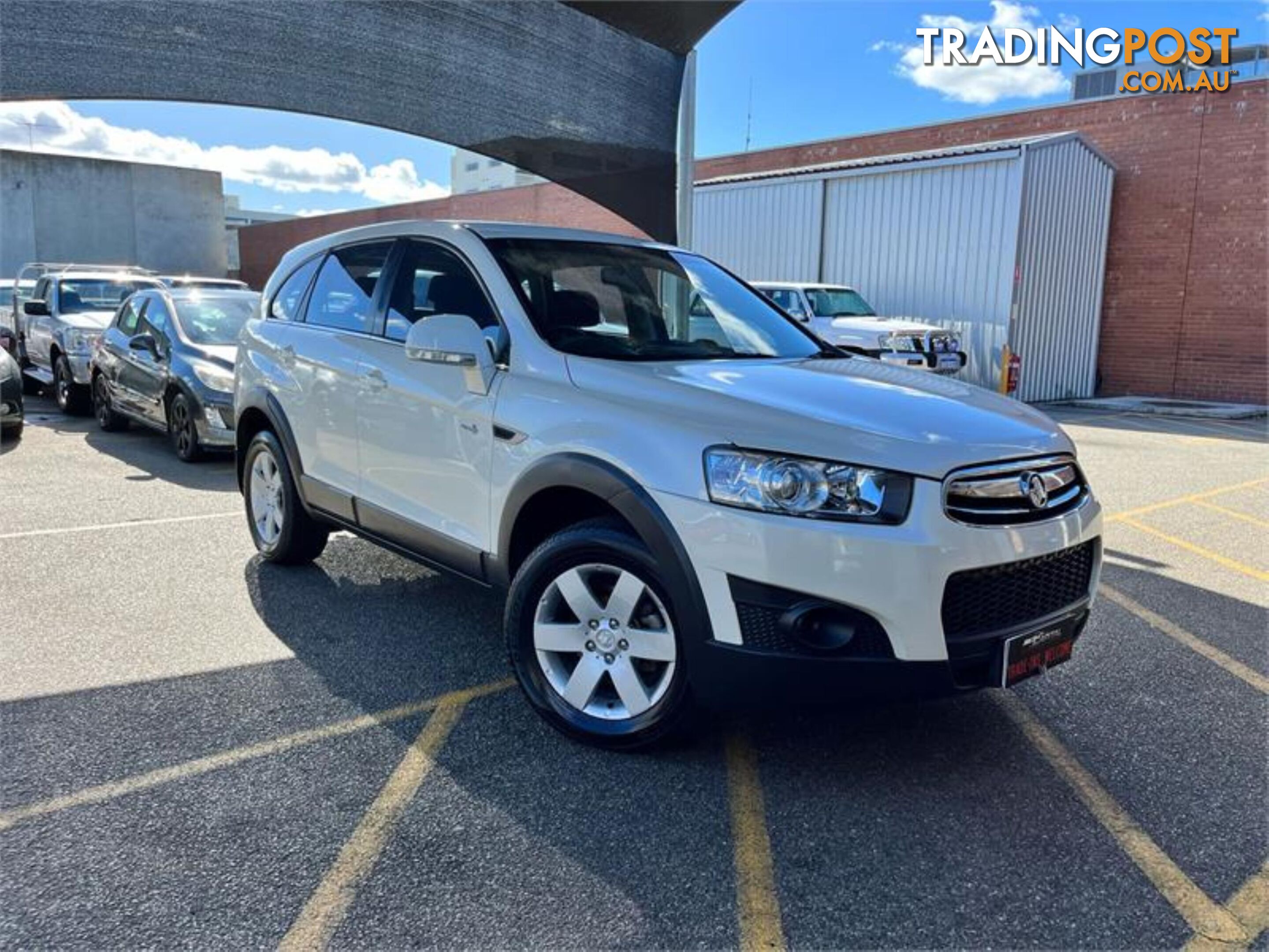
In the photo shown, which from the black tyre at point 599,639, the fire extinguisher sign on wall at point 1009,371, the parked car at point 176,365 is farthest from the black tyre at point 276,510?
the fire extinguisher sign on wall at point 1009,371

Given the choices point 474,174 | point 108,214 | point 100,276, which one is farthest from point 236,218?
point 100,276

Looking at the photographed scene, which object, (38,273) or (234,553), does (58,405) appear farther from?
(234,553)

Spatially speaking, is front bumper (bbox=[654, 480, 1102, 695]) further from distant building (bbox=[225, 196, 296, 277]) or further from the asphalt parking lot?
distant building (bbox=[225, 196, 296, 277])

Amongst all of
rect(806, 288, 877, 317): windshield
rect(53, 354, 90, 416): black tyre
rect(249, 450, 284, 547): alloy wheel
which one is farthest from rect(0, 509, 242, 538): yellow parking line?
rect(806, 288, 877, 317): windshield

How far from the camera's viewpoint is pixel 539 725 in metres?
3.46

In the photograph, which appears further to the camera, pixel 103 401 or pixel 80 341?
pixel 80 341

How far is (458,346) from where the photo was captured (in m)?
3.52

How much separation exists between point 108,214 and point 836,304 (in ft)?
97.9

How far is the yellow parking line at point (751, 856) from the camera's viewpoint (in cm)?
235

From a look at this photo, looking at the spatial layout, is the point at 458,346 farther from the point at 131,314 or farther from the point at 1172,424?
the point at 1172,424

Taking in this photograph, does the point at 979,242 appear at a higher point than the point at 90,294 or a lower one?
higher

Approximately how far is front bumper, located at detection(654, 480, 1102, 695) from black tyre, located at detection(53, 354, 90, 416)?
10.9 m

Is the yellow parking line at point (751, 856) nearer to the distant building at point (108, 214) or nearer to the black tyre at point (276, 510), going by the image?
the black tyre at point (276, 510)

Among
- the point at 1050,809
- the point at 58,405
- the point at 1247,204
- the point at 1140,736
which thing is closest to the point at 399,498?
the point at 1050,809
